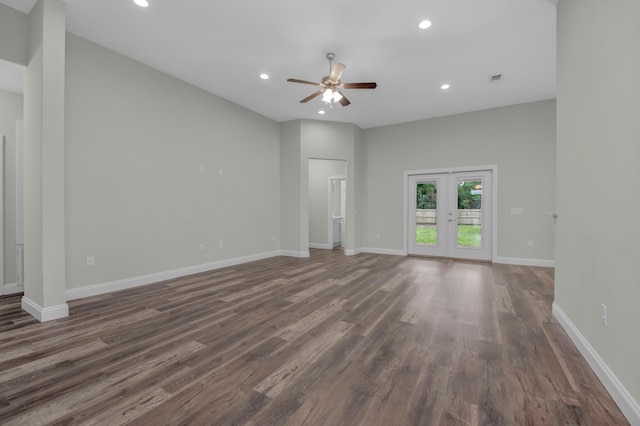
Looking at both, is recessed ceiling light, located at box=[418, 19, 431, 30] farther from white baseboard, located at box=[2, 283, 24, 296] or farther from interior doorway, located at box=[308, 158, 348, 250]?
white baseboard, located at box=[2, 283, 24, 296]

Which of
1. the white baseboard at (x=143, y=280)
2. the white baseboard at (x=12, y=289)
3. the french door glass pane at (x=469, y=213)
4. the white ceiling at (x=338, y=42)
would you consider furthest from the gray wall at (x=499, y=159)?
the white baseboard at (x=12, y=289)

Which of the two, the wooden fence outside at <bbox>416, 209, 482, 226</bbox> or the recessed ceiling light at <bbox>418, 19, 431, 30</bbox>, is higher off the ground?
the recessed ceiling light at <bbox>418, 19, 431, 30</bbox>

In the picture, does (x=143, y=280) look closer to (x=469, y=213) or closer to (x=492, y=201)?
(x=469, y=213)

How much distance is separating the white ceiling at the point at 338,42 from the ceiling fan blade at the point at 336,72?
362mm

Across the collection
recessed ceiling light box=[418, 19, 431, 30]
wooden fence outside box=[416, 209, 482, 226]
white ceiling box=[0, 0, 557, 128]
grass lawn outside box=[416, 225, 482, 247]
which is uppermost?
white ceiling box=[0, 0, 557, 128]

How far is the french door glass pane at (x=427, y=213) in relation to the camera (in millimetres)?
6680

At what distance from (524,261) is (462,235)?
124cm

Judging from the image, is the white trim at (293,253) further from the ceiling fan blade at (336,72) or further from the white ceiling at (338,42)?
the ceiling fan blade at (336,72)

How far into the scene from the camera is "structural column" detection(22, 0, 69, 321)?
2.79m

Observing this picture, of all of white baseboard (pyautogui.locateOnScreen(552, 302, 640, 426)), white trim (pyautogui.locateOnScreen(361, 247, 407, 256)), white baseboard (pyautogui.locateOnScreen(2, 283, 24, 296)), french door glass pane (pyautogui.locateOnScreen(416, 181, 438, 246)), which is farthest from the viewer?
white trim (pyautogui.locateOnScreen(361, 247, 407, 256))

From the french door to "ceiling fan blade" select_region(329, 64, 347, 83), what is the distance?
3.90 m

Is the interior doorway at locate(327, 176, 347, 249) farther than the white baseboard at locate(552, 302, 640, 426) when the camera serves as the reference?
Yes

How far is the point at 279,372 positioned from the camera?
6.22 feet

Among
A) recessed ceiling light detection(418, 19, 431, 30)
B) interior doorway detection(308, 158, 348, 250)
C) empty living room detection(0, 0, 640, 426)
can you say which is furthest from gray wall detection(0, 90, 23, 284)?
interior doorway detection(308, 158, 348, 250)
